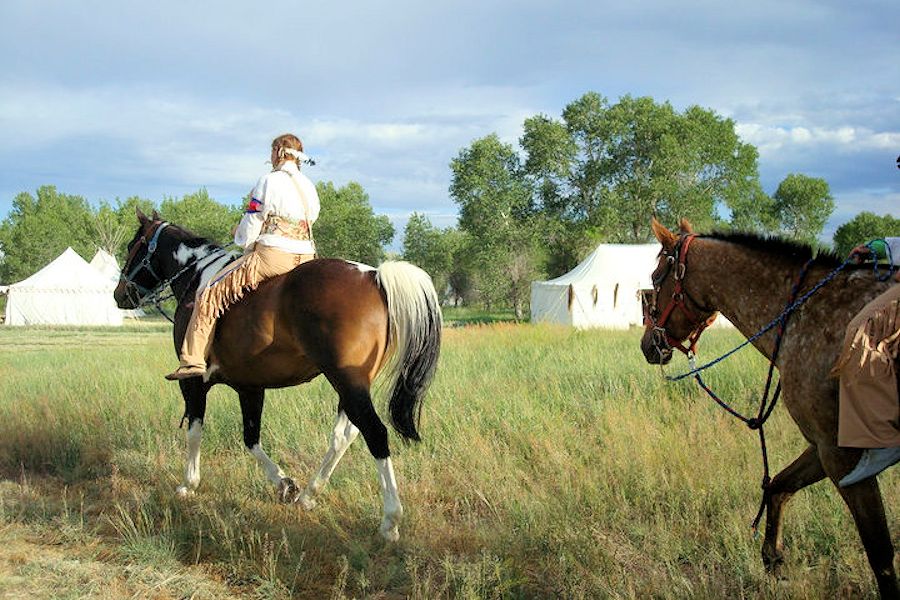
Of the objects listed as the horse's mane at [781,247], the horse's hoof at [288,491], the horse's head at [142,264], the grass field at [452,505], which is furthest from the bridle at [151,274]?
the horse's mane at [781,247]

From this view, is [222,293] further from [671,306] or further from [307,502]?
[671,306]

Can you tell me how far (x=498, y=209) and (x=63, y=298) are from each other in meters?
27.5

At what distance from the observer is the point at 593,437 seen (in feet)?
18.2

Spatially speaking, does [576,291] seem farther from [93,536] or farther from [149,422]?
[93,536]

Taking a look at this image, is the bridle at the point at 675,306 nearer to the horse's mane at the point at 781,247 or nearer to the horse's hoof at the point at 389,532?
the horse's mane at the point at 781,247

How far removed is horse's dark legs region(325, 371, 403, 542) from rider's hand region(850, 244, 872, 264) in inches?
111

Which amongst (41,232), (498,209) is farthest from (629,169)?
(41,232)

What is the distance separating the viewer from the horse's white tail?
464cm

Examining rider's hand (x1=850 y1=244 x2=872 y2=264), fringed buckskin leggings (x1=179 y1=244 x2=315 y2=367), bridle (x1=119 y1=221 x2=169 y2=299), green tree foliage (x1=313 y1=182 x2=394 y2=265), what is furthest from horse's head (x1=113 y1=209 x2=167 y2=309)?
green tree foliage (x1=313 y1=182 x2=394 y2=265)

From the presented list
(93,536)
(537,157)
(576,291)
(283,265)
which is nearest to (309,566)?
(93,536)

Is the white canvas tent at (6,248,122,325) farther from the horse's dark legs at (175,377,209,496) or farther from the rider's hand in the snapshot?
the rider's hand

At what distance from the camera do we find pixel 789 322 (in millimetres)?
3125

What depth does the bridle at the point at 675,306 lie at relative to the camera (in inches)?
143

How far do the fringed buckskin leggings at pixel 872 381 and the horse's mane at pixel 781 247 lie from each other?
543mm
